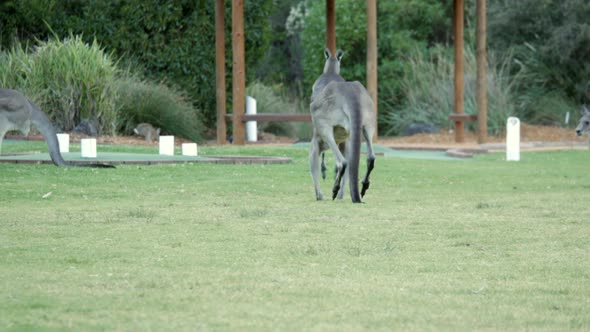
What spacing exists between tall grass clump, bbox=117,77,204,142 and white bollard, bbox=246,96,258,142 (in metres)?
1.28

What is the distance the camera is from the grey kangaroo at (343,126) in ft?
38.3

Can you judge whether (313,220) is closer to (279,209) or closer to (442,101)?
(279,209)

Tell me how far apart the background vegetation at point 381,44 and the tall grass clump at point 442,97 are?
1.5 inches

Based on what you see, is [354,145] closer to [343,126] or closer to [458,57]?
[343,126]

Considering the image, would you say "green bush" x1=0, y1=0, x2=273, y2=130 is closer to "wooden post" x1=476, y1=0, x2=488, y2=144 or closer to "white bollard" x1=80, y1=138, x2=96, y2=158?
"wooden post" x1=476, y1=0, x2=488, y2=144

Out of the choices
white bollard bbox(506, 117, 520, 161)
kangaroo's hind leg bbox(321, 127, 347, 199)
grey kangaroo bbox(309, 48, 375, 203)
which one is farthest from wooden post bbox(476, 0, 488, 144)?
kangaroo's hind leg bbox(321, 127, 347, 199)

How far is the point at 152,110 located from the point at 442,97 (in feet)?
26.0

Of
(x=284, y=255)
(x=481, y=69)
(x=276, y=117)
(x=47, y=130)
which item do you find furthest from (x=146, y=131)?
(x=284, y=255)

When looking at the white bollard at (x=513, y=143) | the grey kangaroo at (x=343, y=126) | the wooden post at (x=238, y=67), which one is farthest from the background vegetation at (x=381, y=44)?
the grey kangaroo at (x=343, y=126)

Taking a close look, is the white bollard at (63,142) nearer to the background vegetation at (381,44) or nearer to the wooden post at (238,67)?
the background vegetation at (381,44)

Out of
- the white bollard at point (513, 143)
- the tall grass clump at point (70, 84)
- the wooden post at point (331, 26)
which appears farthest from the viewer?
the wooden post at point (331, 26)

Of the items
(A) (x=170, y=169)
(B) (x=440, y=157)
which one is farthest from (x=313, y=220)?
(B) (x=440, y=157)

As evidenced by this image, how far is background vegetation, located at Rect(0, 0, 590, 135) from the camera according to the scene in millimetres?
27547

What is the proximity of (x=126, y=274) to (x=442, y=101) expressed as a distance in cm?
2189
